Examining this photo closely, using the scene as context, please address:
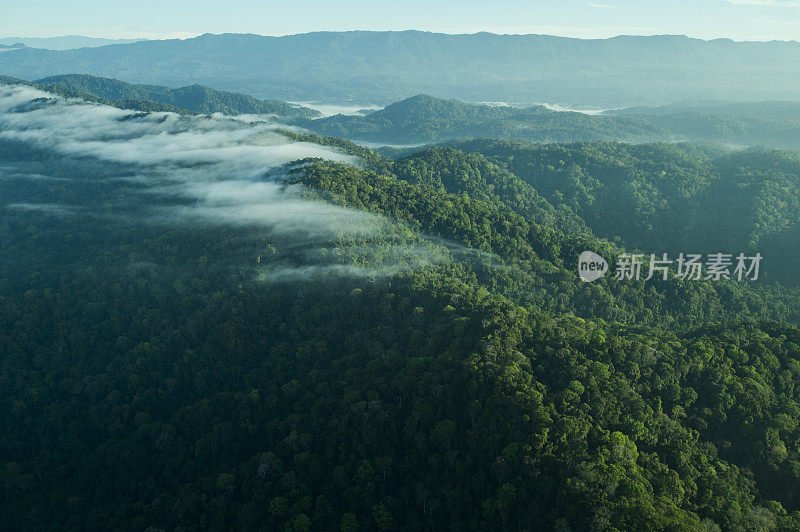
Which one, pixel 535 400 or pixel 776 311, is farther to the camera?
pixel 776 311

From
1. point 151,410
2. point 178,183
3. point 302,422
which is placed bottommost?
point 151,410

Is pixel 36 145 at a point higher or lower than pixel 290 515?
higher

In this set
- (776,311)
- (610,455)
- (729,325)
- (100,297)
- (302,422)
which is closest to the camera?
(610,455)

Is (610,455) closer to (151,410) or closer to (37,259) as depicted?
(151,410)

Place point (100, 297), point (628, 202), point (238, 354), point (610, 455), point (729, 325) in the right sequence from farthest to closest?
1. point (628, 202)
2. point (100, 297)
3. point (238, 354)
4. point (729, 325)
5. point (610, 455)

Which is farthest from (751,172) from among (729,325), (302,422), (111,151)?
(111,151)

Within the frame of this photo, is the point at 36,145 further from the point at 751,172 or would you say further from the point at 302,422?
the point at 751,172

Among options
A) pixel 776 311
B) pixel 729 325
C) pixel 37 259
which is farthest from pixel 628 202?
pixel 37 259
